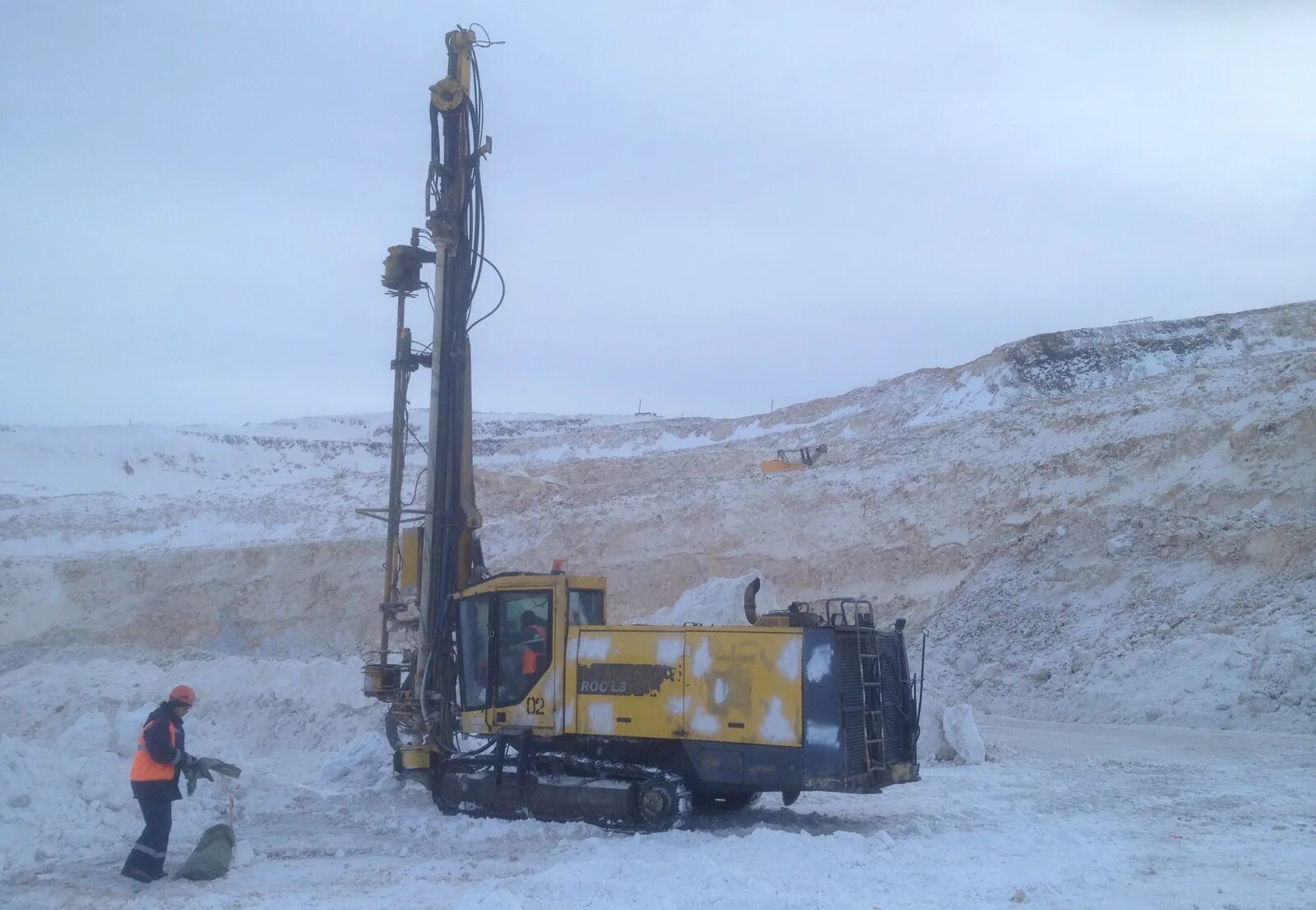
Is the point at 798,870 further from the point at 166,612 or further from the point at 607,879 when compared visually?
the point at 166,612

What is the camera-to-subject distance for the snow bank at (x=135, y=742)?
335 inches

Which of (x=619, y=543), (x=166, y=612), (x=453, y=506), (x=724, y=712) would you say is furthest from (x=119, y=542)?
(x=724, y=712)

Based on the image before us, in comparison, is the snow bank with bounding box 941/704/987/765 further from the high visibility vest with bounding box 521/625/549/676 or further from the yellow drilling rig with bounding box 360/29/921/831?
the high visibility vest with bounding box 521/625/549/676

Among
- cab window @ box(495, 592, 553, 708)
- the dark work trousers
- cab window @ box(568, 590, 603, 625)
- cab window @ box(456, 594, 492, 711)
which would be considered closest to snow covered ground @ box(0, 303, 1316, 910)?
the dark work trousers

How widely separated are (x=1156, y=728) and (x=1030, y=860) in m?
10.4

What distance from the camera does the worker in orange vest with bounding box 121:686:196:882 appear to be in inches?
296

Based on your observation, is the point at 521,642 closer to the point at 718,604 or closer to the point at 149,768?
the point at 149,768

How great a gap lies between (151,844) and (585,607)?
4.05 m

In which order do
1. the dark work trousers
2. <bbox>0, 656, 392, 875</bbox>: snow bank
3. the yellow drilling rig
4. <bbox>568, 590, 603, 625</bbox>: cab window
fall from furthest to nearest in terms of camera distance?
1. <bbox>568, 590, 603, 625</bbox>: cab window
2. the yellow drilling rig
3. <bbox>0, 656, 392, 875</bbox>: snow bank
4. the dark work trousers

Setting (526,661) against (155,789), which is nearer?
(155,789)

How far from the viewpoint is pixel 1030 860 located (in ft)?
26.1

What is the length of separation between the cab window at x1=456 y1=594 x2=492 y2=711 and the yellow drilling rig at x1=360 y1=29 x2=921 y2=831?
0.8 inches

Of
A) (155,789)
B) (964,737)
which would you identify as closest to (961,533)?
(964,737)

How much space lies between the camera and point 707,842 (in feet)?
28.3
